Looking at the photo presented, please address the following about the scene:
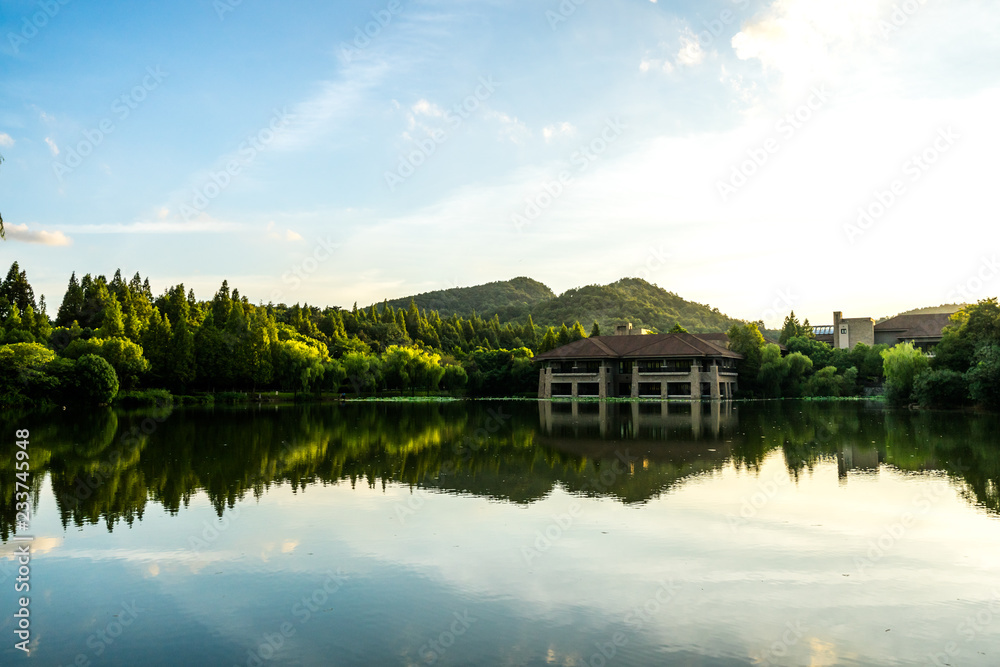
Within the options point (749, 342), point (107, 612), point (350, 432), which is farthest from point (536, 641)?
point (749, 342)

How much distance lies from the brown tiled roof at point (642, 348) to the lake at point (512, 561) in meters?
40.5

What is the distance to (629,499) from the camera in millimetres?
11250

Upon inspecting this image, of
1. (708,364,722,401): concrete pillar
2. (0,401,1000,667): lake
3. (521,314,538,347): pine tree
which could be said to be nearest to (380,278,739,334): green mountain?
(521,314,538,347): pine tree

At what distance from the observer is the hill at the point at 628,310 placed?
136 meters

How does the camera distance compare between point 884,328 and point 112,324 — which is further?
point 884,328

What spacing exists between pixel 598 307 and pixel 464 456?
128m

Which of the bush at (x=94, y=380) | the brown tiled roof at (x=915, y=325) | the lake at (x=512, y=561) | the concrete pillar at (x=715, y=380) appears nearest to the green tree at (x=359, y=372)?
the bush at (x=94, y=380)

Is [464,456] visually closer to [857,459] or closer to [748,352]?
[857,459]

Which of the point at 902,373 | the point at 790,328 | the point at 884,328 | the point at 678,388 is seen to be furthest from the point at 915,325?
the point at 902,373

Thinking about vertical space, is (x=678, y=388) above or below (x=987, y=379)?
below

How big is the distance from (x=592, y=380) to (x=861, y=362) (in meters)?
23.8

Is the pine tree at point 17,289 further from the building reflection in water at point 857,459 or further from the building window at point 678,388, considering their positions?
the building reflection in water at point 857,459

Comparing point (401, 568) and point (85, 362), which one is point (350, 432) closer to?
point (401, 568)

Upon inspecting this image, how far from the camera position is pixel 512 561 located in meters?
7.77
